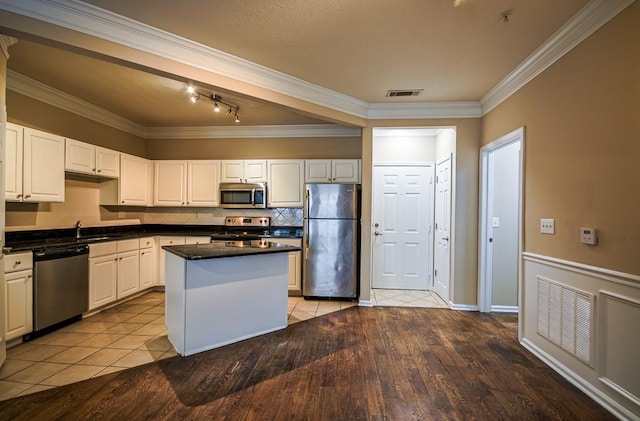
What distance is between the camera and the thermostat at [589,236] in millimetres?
2020

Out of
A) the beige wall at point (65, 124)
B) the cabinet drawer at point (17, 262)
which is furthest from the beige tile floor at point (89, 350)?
the beige wall at point (65, 124)

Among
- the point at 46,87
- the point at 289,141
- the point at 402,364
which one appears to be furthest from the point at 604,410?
the point at 46,87

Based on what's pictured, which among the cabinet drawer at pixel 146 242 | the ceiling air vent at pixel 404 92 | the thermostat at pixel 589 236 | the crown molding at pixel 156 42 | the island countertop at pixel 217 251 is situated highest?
the ceiling air vent at pixel 404 92

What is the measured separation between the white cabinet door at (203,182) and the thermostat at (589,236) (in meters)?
4.37

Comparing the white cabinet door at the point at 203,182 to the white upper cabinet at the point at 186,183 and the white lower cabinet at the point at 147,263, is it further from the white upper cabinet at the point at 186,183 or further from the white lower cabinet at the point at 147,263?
the white lower cabinet at the point at 147,263

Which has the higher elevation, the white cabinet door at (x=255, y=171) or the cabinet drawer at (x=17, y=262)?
the white cabinet door at (x=255, y=171)

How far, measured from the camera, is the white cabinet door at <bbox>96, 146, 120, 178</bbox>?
382 centimetres

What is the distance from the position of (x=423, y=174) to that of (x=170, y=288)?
12.7 feet

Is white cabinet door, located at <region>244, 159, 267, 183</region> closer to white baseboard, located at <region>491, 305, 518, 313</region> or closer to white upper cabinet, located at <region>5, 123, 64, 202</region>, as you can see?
white upper cabinet, located at <region>5, 123, 64, 202</region>

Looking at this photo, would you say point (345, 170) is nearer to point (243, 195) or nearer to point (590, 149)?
point (243, 195)

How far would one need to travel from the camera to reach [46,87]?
11.1 feet

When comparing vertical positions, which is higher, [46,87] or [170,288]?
[46,87]

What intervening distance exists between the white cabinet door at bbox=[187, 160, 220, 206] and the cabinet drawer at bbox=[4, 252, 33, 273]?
7.09ft

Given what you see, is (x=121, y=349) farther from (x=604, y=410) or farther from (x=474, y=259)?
(x=474, y=259)
